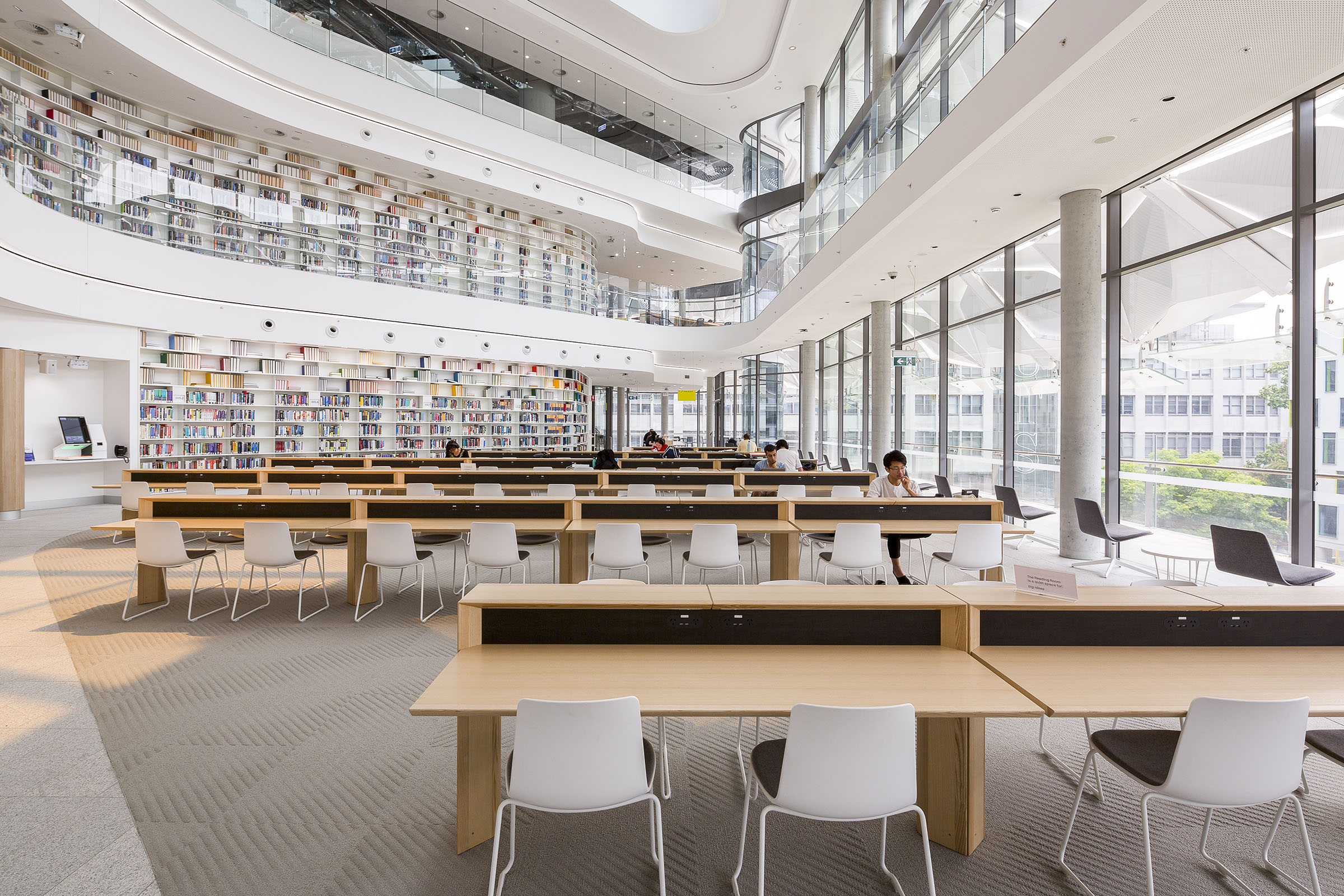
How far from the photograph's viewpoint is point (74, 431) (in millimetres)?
10102

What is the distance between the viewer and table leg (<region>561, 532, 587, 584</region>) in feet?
17.9

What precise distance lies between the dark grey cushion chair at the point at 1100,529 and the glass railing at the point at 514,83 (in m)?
13.1

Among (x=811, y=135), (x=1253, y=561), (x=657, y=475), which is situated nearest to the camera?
(x=1253, y=561)

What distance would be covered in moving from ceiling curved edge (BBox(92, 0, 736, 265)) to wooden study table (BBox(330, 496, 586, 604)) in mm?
7828

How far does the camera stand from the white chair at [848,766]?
5.81ft

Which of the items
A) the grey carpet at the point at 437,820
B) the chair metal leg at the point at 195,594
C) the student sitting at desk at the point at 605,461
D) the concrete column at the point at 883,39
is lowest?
the grey carpet at the point at 437,820

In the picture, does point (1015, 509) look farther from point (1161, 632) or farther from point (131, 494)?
point (131, 494)

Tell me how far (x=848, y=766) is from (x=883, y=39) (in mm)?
11667

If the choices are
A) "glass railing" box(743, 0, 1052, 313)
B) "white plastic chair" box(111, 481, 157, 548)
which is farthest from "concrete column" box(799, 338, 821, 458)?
"white plastic chair" box(111, 481, 157, 548)

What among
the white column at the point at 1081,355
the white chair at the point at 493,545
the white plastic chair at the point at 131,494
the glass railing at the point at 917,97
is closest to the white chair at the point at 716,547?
the white chair at the point at 493,545

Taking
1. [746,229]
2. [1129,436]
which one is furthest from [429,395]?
[1129,436]

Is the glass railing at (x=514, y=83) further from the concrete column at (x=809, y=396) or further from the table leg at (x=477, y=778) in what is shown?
the table leg at (x=477, y=778)

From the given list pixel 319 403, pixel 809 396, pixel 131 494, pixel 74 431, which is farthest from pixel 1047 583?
pixel 809 396

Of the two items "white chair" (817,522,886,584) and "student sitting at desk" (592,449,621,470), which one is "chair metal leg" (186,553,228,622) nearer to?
"student sitting at desk" (592,449,621,470)
